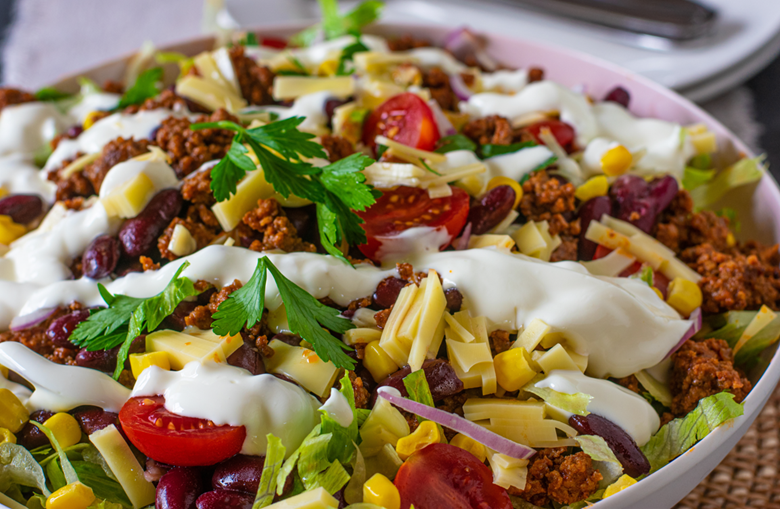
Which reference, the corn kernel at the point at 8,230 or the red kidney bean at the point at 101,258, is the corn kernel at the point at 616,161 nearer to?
the red kidney bean at the point at 101,258

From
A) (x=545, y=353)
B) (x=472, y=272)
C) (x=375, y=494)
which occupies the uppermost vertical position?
(x=472, y=272)

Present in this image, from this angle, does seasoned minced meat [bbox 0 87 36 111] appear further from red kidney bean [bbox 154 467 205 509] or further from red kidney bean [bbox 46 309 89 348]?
red kidney bean [bbox 154 467 205 509]

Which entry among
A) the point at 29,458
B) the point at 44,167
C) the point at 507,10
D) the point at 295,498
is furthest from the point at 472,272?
the point at 507,10

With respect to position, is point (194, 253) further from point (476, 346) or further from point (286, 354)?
point (476, 346)

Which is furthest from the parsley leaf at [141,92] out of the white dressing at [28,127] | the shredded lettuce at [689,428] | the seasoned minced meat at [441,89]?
the shredded lettuce at [689,428]

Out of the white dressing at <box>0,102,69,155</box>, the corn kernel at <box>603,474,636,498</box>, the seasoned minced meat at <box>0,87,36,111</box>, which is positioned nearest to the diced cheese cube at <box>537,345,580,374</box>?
the corn kernel at <box>603,474,636,498</box>

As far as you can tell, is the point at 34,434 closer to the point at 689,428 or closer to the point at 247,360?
the point at 247,360
